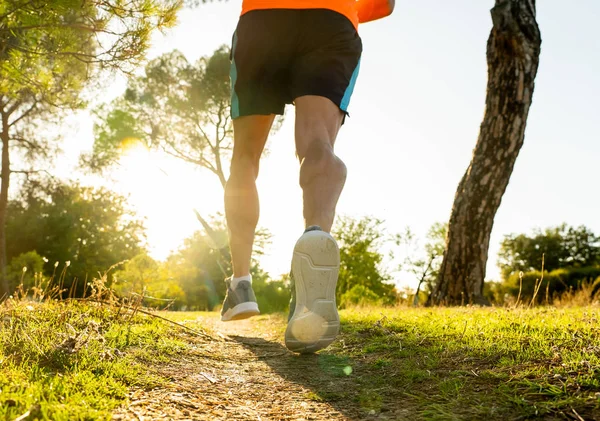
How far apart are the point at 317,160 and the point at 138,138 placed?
18264mm

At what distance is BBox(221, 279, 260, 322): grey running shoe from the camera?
2.52 m

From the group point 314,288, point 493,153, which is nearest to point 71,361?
point 314,288

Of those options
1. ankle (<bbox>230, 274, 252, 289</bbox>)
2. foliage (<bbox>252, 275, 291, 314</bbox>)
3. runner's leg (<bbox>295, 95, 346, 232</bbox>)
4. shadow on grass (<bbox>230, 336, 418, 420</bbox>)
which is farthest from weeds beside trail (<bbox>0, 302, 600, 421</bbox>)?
foliage (<bbox>252, 275, 291, 314</bbox>)

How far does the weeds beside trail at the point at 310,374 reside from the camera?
1382 millimetres

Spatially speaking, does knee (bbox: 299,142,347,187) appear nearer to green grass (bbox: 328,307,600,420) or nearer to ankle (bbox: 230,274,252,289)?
ankle (bbox: 230,274,252,289)

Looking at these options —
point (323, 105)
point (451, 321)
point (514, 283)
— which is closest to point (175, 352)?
point (323, 105)

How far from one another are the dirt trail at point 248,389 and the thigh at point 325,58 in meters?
1.16

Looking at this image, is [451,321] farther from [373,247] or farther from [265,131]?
[373,247]

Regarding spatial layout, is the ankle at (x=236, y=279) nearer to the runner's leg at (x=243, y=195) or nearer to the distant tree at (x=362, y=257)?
the runner's leg at (x=243, y=195)

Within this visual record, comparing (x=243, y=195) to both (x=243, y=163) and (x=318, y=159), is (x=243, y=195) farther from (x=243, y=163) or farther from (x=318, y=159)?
(x=318, y=159)

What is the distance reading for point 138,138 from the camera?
19266mm

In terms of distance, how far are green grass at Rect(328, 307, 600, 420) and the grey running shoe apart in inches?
18.4

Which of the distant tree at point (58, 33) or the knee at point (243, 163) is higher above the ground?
the distant tree at point (58, 33)

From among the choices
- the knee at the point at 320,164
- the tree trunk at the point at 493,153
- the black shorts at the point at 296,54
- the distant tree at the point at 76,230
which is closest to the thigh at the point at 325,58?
the black shorts at the point at 296,54
